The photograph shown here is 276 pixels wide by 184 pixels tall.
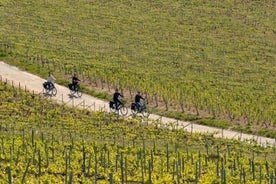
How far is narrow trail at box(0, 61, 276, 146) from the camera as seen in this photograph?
35719 mm

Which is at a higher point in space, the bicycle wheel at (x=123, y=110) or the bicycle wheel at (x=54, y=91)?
the bicycle wheel at (x=54, y=91)

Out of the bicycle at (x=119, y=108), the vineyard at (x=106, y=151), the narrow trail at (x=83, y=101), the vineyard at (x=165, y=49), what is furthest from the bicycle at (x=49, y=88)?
the bicycle at (x=119, y=108)

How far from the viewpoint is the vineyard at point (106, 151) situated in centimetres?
2420

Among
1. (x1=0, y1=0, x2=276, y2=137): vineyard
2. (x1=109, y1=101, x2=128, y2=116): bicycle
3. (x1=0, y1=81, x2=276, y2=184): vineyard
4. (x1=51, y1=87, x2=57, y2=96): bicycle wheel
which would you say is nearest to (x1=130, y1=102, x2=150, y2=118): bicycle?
(x1=109, y1=101, x2=128, y2=116): bicycle

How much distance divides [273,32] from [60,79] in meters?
30.7

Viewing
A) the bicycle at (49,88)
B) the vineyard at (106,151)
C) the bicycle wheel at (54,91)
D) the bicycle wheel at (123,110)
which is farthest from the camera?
the bicycle wheel at (54,91)

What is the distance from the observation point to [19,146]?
27125mm

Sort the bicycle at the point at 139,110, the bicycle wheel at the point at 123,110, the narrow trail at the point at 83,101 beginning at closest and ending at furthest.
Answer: the narrow trail at the point at 83,101
the bicycle at the point at 139,110
the bicycle wheel at the point at 123,110

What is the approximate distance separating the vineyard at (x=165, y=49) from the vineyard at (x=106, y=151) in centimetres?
537

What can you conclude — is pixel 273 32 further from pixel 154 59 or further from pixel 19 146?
pixel 19 146

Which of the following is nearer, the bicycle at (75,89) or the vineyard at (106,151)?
the vineyard at (106,151)

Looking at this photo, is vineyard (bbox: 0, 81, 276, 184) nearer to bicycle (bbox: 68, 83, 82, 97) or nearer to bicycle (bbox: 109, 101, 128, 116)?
bicycle (bbox: 109, 101, 128, 116)

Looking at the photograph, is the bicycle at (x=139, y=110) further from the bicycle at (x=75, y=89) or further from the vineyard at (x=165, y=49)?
the bicycle at (x=75, y=89)

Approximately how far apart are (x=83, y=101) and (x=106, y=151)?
41.2 feet
